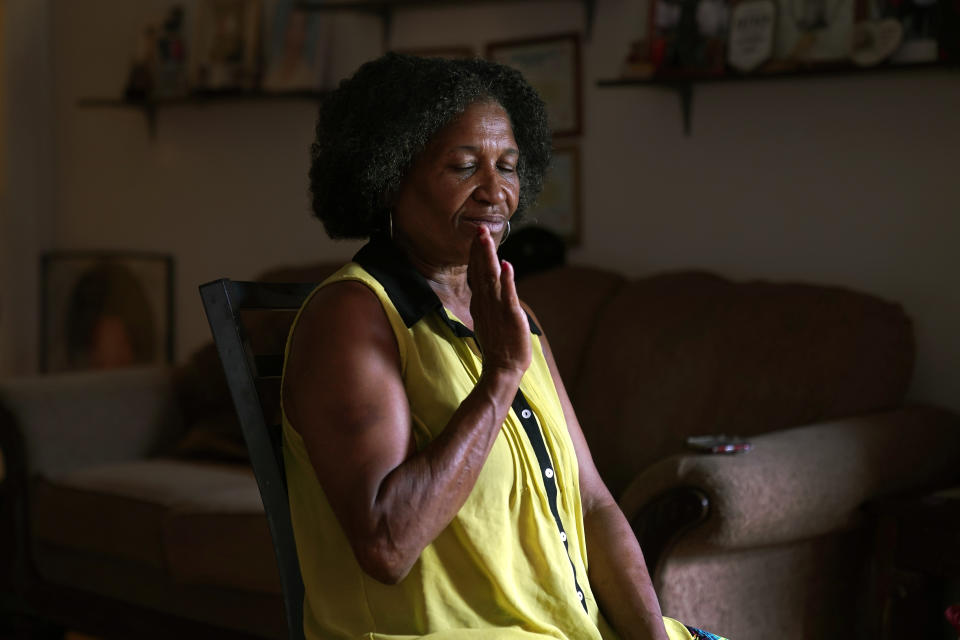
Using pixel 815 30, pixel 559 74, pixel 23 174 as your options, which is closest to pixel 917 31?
pixel 815 30

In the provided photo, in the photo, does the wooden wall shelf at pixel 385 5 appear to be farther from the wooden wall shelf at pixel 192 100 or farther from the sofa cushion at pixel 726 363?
the sofa cushion at pixel 726 363

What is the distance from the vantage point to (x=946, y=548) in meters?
2.08

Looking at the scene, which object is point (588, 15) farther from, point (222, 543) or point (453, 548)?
point (453, 548)

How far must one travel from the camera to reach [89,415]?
3.29 metres

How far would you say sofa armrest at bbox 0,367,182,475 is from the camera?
124 inches

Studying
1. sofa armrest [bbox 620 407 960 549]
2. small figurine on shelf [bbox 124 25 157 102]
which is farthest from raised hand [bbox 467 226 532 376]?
small figurine on shelf [bbox 124 25 157 102]

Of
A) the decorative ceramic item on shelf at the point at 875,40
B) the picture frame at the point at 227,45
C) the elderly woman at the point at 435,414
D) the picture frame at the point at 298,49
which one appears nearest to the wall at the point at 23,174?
the picture frame at the point at 227,45

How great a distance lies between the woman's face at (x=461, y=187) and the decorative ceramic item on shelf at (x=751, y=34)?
161cm

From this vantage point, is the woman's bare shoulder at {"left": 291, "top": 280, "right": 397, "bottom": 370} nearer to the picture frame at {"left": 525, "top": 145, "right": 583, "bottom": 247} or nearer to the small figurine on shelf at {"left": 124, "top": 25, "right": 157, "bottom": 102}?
the picture frame at {"left": 525, "top": 145, "right": 583, "bottom": 247}

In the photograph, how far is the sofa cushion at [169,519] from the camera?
2664 mm

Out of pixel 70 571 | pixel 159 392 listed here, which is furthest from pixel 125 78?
pixel 70 571

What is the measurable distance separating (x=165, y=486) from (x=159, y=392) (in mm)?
613

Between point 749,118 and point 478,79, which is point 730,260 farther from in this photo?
point 478,79

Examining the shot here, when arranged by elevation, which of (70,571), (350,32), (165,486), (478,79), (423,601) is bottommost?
(70,571)
